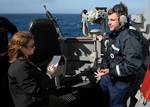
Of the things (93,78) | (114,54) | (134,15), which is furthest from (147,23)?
(93,78)

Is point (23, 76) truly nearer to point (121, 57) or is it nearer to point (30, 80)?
point (30, 80)

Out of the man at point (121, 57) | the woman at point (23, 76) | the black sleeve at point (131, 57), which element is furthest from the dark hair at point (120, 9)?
the woman at point (23, 76)

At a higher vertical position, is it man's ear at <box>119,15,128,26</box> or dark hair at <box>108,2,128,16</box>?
dark hair at <box>108,2,128,16</box>

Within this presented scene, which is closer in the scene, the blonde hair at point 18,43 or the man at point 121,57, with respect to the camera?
the blonde hair at point 18,43

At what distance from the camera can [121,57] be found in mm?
4945

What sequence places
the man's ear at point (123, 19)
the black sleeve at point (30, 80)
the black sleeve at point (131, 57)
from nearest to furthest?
the black sleeve at point (30, 80), the black sleeve at point (131, 57), the man's ear at point (123, 19)

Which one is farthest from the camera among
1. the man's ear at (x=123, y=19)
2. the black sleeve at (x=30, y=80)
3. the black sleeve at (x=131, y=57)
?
the man's ear at (x=123, y=19)

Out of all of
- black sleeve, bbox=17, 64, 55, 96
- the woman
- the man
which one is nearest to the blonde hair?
the woman

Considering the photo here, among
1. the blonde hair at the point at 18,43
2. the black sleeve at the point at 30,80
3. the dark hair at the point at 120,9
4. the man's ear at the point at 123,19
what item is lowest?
the black sleeve at the point at 30,80

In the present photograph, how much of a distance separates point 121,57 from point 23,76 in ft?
3.87

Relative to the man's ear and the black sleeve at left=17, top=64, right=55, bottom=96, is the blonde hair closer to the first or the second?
the black sleeve at left=17, top=64, right=55, bottom=96

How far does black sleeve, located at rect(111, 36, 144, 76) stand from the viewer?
15.7 ft

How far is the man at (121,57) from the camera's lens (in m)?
4.80

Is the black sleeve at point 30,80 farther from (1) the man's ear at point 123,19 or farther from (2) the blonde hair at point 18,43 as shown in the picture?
(1) the man's ear at point 123,19
